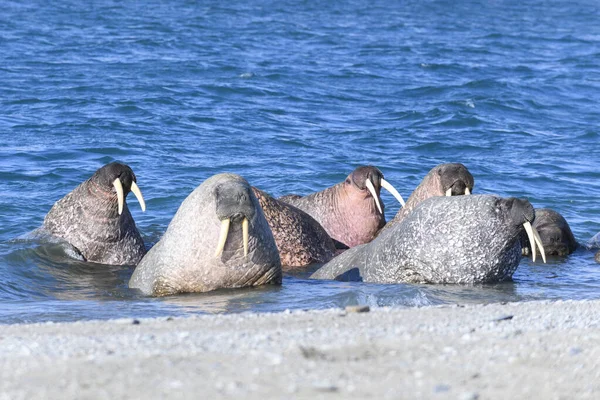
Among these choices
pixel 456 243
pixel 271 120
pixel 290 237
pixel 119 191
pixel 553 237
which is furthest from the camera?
pixel 271 120

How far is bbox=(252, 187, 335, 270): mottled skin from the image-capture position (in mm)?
11039

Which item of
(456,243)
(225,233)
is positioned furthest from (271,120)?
(225,233)

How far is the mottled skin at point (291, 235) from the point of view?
1104 centimetres

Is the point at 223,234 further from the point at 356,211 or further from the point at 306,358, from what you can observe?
the point at 356,211

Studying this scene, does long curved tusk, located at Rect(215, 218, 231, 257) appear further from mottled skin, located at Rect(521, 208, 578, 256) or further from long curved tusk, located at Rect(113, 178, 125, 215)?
mottled skin, located at Rect(521, 208, 578, 256)

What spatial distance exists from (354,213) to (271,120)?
773cm

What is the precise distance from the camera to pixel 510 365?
558cm

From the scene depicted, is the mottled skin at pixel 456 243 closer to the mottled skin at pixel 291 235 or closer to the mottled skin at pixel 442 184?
the mottled skin at pixel 291 235

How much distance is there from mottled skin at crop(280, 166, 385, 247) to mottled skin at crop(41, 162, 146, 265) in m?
2.25

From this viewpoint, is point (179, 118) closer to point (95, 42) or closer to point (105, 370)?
point (95, 42)

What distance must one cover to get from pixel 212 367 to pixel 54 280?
524 cm

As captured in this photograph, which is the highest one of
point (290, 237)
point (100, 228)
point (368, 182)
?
point (368, 182)

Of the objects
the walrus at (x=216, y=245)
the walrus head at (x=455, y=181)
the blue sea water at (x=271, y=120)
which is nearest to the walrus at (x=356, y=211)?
the walrus head at (x=455, y=181)

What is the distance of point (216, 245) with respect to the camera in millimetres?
8656
